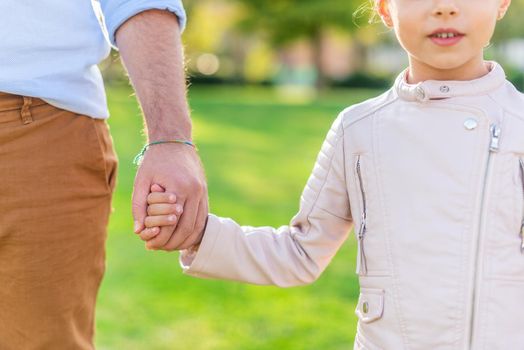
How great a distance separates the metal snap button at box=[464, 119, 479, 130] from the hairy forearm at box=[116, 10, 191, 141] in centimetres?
66

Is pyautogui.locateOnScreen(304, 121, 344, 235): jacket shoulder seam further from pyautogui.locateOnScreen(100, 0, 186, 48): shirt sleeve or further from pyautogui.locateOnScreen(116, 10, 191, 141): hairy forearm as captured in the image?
pyautogui.locateOnScreen(100, 0, 186, 48): shirt sleeve

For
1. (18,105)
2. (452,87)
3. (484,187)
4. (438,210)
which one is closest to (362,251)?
(438,210)

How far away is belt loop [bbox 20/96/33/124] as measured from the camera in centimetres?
246

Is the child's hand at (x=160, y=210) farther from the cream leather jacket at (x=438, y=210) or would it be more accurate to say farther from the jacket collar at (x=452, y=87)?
the jacket collar at (x=452, y=87)

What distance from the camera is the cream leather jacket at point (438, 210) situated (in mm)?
2186

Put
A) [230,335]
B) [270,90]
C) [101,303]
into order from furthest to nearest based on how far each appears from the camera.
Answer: [270,90] < [101,303] < [230,335]

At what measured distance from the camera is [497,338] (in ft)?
7.14

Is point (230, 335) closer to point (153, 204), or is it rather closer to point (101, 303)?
point (101, 303)

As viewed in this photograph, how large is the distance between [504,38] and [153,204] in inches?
1672

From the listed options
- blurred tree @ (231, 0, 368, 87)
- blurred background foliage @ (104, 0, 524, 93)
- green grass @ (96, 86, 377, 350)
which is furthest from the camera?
blurred background foliage @ (104, 0, 524, 93)

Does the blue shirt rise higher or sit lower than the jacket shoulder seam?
higher

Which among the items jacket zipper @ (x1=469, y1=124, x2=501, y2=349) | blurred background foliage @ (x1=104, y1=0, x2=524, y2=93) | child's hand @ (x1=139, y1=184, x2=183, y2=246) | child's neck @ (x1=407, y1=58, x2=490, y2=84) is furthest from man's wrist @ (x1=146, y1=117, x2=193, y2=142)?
blurred background foliage @ (x1=104, y1=0, x2=524, y2=93)

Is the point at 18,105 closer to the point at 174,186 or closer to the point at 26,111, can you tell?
the point at 26,111

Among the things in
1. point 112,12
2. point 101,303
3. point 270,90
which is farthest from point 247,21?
point 112,12
